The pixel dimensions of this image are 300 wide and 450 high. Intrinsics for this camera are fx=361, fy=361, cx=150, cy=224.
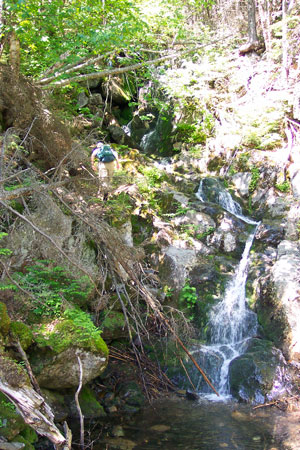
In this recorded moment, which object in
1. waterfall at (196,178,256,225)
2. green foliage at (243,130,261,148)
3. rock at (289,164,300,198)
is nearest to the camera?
rock at (289,164,300,198)

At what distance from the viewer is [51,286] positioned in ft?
20.6

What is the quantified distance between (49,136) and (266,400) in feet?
21.8

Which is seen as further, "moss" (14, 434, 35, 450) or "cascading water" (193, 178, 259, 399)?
"cascading water" (193, 178, 259, 399)

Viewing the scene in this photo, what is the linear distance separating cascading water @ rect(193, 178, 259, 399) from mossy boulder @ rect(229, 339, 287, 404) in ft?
0.92

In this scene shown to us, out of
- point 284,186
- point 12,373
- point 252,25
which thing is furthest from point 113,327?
point 252,25

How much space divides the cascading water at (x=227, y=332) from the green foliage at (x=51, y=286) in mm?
2829

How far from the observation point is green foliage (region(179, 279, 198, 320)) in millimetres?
8495

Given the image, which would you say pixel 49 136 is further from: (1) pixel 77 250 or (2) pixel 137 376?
(2) pixel 137 376

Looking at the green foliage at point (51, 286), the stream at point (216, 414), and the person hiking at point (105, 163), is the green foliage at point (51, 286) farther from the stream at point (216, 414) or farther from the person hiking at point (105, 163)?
the stream at point (216, 414)

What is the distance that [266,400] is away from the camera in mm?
6375

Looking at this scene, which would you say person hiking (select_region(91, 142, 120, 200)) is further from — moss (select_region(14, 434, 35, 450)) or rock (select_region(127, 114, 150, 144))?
rock (select_region(127, 114, 150, 144))

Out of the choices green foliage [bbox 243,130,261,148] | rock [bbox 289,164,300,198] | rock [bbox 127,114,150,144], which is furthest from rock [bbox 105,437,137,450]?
rock [bbox 127,114,150,144]

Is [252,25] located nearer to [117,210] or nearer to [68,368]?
[117,210]

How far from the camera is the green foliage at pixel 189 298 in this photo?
850cm
